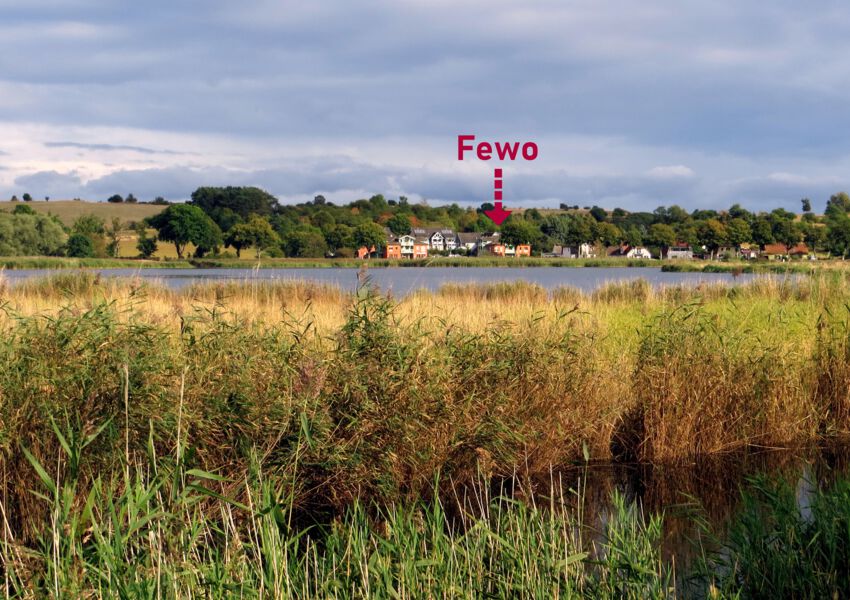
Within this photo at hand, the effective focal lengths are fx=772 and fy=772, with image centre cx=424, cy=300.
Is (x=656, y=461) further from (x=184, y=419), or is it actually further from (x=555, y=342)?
(x=184, y=419)

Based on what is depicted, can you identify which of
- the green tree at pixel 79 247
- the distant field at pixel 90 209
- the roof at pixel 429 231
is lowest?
the green tree at pixel 79 247

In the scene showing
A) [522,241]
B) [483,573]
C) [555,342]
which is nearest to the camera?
[483,573]

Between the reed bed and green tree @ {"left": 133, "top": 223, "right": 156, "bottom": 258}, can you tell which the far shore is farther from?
the reed bed

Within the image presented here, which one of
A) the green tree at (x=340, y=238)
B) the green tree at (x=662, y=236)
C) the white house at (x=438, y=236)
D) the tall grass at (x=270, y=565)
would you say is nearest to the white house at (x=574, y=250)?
the green tree at (x=662, y=236)

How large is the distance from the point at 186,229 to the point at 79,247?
56.3ft

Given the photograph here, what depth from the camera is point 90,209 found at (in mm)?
101000

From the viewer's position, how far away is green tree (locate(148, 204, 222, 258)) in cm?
7031

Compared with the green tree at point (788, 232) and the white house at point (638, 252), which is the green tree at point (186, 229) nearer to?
the white house at point (638, 252)

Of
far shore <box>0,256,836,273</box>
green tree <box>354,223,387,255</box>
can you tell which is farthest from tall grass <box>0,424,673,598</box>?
green tree <box>354,223,387,255</box>

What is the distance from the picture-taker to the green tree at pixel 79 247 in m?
52.2

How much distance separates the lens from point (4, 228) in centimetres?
5081

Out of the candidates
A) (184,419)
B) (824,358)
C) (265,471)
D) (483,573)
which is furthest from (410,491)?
(824,358)

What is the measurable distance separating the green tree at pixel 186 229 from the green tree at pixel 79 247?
48.2ft

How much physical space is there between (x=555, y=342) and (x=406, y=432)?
224cm
